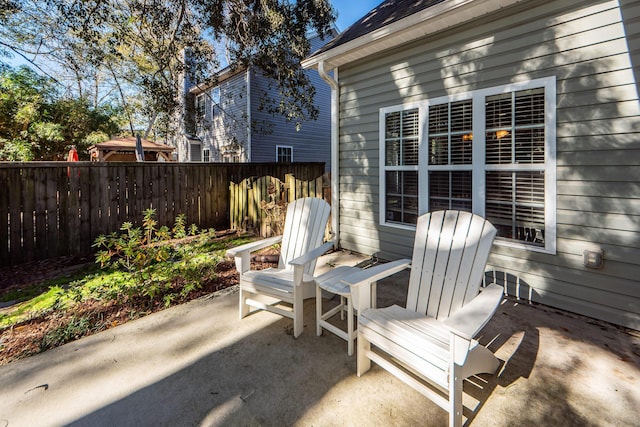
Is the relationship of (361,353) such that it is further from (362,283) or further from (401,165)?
(401,165)

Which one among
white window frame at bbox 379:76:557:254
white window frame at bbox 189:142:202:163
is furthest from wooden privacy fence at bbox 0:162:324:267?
white window frame at bbox 189:142:202:163

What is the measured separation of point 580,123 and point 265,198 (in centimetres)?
503

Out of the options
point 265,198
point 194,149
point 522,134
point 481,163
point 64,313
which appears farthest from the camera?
point 194,149

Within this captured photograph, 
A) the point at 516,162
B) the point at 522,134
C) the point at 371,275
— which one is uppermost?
the point at 522,134

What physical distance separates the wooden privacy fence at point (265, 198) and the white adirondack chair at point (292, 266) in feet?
8.12

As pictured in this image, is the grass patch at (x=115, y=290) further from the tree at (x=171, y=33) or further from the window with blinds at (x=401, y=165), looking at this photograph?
the tree at (x=171, y=33)

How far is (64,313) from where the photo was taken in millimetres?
3010

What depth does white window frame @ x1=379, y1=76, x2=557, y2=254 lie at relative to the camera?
117 inches

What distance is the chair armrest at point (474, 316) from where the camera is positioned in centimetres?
144

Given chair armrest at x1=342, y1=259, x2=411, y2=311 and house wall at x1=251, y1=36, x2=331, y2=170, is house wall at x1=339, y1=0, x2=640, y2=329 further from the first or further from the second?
house wall at x1=251, y1=36, x2=331, y2=170

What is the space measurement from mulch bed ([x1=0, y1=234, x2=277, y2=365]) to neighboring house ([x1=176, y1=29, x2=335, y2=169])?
23.3 ft

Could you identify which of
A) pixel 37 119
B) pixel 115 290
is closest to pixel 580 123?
pixel 115 290

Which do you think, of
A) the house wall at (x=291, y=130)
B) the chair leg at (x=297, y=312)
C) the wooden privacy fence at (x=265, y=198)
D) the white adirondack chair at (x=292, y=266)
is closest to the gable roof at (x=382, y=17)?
the wooden privacy fence at (x=265, y=198)

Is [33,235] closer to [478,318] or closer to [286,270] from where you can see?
[286,270]
